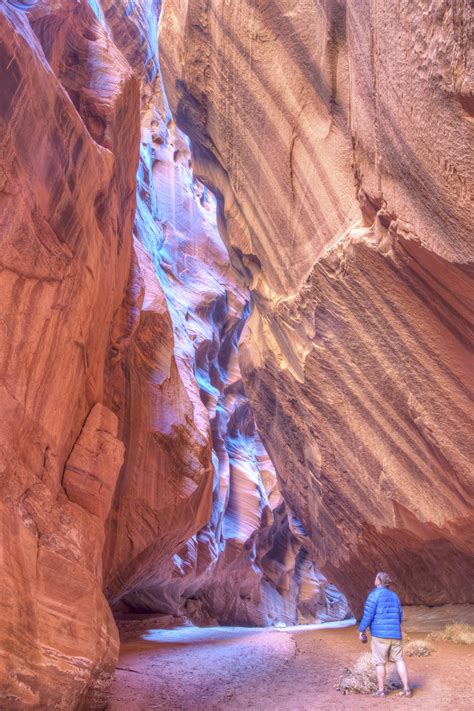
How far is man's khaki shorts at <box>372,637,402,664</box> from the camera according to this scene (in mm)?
6863

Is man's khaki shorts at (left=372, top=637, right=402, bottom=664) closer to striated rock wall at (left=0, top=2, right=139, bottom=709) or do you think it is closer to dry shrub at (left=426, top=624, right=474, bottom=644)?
striated rock wall at (left=0, top=2, right=139, bottom=709)

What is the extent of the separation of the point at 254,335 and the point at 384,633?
344 inches

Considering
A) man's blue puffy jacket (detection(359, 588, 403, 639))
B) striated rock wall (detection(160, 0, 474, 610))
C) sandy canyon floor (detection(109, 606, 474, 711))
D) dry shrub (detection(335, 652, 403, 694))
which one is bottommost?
sandy canyon floor (detection(109, 606, 474, 711))

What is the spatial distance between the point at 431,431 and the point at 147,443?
→ 5978 millimetres

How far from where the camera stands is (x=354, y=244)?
873 cm

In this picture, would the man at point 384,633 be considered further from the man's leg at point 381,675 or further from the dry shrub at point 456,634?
the dry shrub at point 456,634

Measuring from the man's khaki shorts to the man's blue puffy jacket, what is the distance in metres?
0.06

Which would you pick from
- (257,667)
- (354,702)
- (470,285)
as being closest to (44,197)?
(470,285)

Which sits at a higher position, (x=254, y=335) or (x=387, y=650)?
(x=254, y=335)

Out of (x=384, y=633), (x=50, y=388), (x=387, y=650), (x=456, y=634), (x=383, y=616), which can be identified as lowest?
(x=456, y=634)

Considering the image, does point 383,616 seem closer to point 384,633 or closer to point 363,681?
point 384,633

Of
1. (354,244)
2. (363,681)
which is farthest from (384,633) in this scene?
(354,244)

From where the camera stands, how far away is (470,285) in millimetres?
7094

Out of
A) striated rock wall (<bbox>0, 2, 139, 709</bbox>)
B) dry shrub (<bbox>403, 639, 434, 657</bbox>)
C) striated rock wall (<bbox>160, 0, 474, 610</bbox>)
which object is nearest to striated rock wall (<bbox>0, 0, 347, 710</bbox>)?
striated rock wall (<bbox>0, 2, 139, 709</bbox>)
